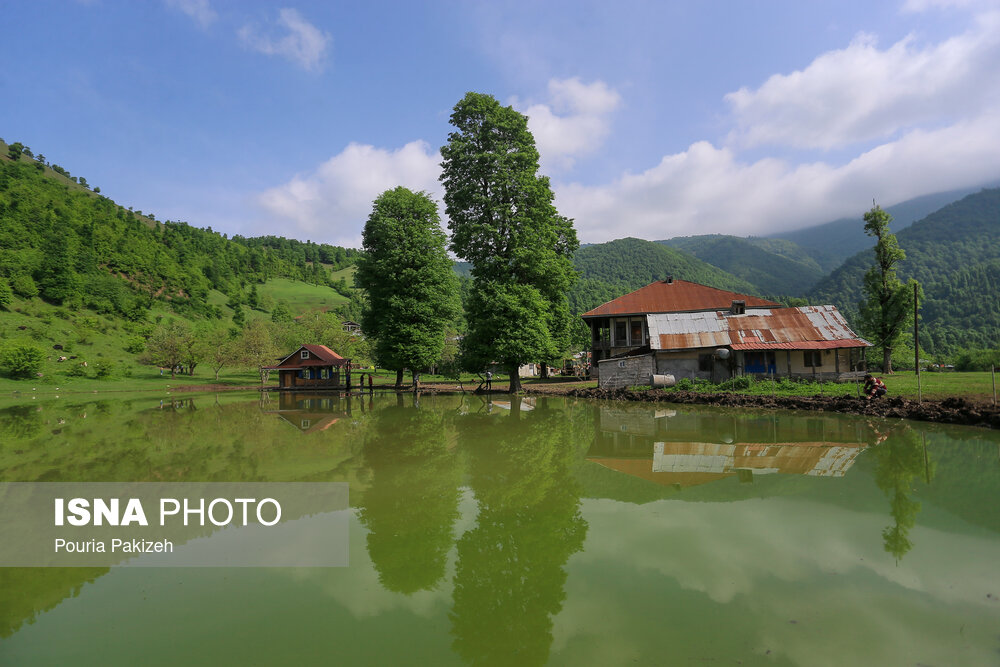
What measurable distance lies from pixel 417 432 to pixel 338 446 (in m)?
3.08

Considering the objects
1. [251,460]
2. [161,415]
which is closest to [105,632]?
[251,460]

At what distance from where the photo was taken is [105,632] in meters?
4.35

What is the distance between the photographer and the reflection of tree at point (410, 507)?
18.1ft

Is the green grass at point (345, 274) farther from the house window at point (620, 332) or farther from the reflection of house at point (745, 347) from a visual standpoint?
the reflection of house at point (745, 347)

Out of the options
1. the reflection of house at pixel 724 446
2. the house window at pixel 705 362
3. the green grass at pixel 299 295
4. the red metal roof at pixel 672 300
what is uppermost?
the green grass at pixel 299 295

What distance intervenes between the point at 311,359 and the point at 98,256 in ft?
224

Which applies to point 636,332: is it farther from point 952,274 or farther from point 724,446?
point 952,274

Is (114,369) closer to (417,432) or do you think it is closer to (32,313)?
(32,313)

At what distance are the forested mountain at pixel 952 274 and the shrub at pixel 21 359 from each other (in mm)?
105496

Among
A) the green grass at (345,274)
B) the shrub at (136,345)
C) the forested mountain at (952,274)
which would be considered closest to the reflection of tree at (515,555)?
the shrub at (136,345)

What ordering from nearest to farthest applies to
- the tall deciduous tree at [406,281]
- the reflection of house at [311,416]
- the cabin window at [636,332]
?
1. the reflection of house at [311,416]
2. the tall deciduous tree at [406,281]
3. the cabin window at [636,332]

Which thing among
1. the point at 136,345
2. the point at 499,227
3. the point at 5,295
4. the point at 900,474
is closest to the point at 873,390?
the point at 900,474

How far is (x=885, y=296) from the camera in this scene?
3706cm

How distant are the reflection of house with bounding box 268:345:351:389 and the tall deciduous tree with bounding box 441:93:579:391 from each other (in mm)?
16550
